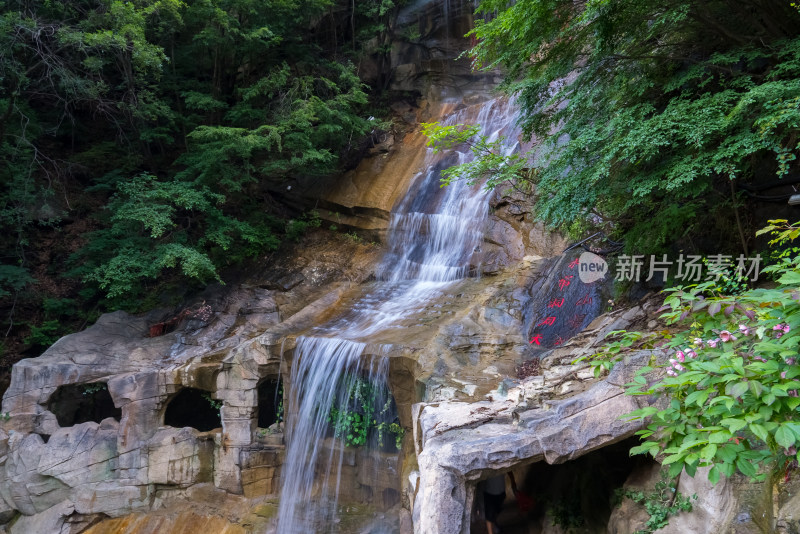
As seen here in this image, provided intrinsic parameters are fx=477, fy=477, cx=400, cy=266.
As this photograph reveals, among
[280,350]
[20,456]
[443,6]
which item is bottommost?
[20,456]

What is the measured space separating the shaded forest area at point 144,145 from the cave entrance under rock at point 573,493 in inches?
262

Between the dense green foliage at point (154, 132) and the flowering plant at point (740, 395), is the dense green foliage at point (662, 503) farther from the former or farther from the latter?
the dense green foliage at point (154, 132)

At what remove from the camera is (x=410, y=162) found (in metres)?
12.9

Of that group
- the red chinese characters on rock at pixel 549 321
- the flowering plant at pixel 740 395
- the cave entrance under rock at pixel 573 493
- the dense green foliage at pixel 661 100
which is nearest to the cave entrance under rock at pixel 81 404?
the cave entrance under rock at pixel 573 493

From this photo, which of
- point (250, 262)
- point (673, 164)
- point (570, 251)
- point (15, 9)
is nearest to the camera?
point (673, 164)

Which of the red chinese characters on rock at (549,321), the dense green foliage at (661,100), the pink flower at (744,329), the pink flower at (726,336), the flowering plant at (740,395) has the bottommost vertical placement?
the red chinese characters on rock at (549,321)

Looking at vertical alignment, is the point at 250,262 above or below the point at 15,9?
below

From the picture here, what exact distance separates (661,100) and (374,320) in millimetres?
5585

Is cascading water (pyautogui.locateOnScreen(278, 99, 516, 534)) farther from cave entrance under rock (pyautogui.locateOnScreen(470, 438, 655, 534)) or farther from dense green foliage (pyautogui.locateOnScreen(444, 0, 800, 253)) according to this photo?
dense green foliage (pyautogui.locateOnScreen(444, 0, 800, 253))

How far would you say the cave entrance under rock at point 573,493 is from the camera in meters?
5.04

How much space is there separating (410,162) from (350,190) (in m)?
1.80

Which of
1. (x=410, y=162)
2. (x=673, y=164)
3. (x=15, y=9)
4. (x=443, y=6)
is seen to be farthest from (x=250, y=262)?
(x=443, y=6)

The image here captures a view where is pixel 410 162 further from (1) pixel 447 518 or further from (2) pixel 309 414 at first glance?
(1) pixel 447 518

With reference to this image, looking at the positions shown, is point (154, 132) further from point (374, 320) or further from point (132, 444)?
point (374, 320)
